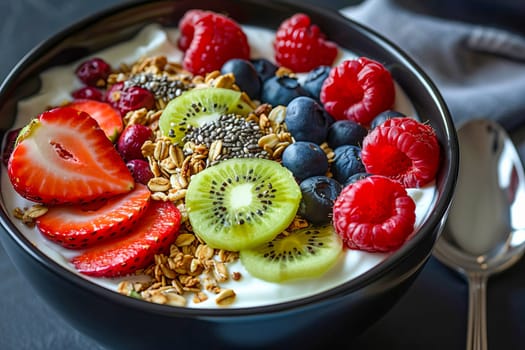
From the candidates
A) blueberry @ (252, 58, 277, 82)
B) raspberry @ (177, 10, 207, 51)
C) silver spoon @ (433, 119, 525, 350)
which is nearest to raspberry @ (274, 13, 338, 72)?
blueberry @ (252, 58, 277, 82)

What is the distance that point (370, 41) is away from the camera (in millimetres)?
1666

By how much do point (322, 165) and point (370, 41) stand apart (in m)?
0.40

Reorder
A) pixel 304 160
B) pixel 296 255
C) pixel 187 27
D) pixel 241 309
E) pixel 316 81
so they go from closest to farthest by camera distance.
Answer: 1. pixel 241 309
2. pixel 296 255
3. pixel 304 160
4. pixel 316 81
5. pixel 187 27

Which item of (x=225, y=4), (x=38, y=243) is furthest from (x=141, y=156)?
(x=225, y=4)

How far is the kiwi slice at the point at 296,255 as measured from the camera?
1241 millimetres

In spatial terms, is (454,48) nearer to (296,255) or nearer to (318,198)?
(318,198)

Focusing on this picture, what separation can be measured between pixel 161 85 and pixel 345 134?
0.39 m

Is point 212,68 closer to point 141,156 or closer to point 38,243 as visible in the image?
point 141,156

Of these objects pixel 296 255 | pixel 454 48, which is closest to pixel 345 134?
pixel 296 255

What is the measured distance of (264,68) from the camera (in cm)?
165

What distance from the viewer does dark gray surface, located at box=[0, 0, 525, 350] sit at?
59.5 inches

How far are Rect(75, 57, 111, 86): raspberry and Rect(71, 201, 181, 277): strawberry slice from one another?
16.4 inches

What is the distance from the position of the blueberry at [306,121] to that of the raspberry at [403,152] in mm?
102

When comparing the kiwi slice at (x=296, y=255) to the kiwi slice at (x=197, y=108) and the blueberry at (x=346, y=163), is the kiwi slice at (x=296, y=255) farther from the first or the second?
the kiwi slice at (x=197, y=108)
